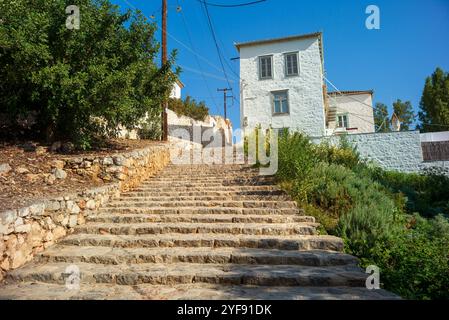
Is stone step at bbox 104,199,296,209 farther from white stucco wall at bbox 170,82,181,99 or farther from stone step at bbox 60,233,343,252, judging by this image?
white stucco wall at bbox 170,82,181,99

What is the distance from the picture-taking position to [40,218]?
448 centimetres

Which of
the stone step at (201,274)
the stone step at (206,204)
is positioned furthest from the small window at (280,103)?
the stone step at (201,274)

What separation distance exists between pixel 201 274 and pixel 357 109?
23.9 meters

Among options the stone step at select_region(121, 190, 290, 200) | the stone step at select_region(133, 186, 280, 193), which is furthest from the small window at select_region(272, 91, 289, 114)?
the stone step at select_region(121, 190, 290, 200)

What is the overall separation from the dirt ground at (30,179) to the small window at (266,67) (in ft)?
43.6

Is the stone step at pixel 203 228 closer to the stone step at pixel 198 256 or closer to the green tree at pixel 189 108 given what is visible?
the stone step at pixel 198 256

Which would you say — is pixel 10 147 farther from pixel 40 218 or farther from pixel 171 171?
pixel 171 171

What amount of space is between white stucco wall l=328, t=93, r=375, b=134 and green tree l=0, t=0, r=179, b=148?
19.1m

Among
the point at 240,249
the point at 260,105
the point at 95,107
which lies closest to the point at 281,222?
the point at 240,249

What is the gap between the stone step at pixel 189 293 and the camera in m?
3.02

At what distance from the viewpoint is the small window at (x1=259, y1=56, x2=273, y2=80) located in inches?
711

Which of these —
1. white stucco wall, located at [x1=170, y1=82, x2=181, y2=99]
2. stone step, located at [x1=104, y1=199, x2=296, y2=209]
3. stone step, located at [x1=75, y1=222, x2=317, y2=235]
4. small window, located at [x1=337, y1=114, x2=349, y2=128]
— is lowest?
stone step, located at [x1=75, y1=222, x2=317, y2=235]

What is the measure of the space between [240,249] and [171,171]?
6058 millimetres

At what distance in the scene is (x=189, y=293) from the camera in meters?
3.18
